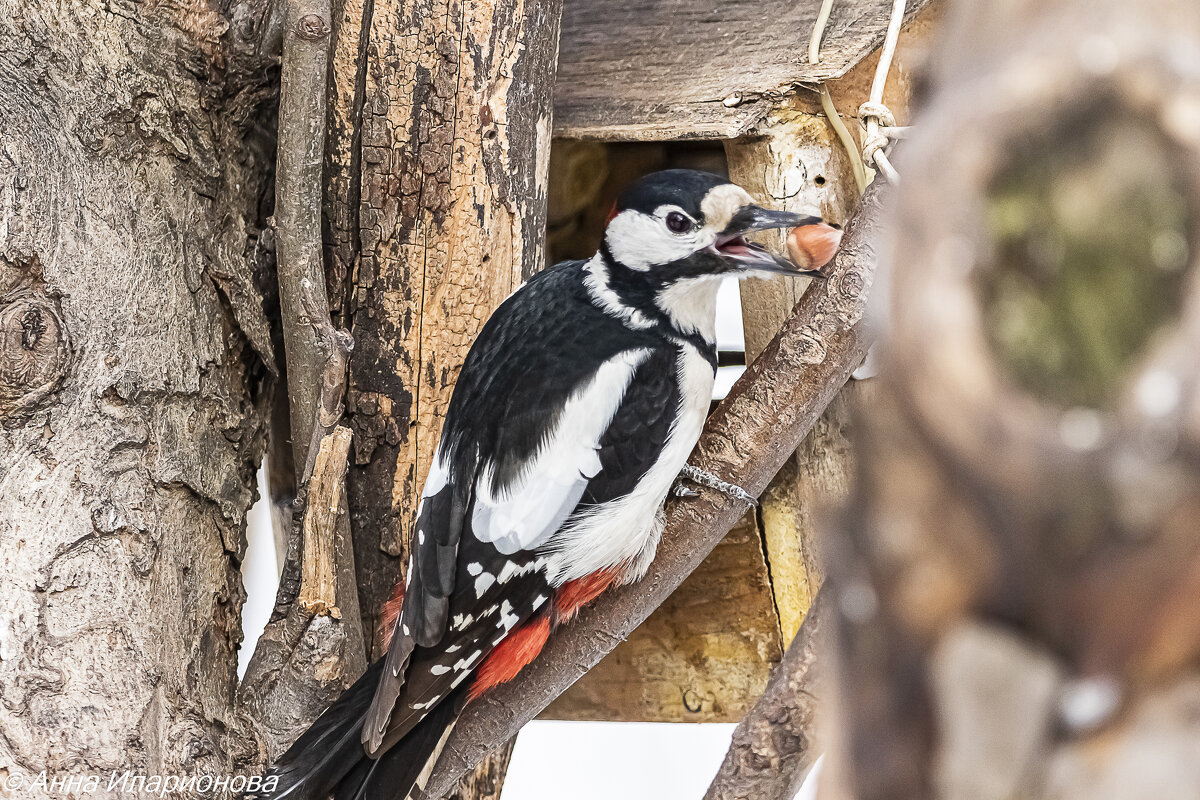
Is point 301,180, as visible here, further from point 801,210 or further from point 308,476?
point 801,210

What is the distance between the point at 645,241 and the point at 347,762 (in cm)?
60

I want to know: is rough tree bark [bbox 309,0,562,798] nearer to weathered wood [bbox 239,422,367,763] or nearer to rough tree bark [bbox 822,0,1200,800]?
weathered wood [bbox 239,422,367,763]

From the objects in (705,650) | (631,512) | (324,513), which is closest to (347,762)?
(324,513)

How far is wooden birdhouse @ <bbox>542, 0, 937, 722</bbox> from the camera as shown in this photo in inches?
48.8

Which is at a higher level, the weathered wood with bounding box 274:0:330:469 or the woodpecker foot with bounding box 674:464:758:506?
the weathered wood with bounding box 274:0:330:469

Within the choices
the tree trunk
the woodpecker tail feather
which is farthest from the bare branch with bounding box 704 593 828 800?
the tree trunk

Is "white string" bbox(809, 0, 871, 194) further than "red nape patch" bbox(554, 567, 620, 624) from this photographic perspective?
Yes

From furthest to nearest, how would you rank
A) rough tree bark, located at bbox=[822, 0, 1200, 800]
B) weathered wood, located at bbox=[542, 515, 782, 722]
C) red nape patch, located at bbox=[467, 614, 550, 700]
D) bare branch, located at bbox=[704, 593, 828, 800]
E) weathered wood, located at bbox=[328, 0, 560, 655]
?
weathered wood, located at bbox=[542, 515, 782, 722] < weathered wood, located at bbox=[328, 0, 560, 655] < red nape patch, located at bbox=[467, 614, 550, 700] < bare branch, located at bbox=[704, 593, 828, 800] < rough tree bark, located at bbox=[822, 0, 1200, 800]

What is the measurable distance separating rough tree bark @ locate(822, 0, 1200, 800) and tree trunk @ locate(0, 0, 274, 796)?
0.92 metres

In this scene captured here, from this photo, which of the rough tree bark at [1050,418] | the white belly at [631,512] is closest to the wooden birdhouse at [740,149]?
the white belly at [631,512]

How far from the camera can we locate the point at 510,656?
41.4 inches

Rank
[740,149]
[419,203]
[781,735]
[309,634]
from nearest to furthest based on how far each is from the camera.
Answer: [781,735]
[309,634]
[419,203]
[740,149]

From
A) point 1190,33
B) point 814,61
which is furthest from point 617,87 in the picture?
point 1190,33

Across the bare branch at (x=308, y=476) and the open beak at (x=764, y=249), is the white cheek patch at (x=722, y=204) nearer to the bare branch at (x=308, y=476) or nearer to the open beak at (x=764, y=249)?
the open beak at (x=764, y=249)
